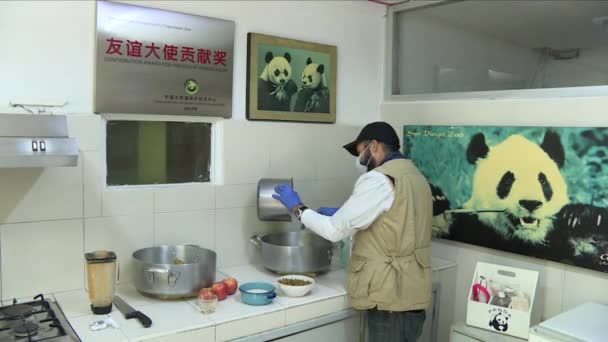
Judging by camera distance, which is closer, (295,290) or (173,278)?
(173,278)

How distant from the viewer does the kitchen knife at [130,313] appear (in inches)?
64.8

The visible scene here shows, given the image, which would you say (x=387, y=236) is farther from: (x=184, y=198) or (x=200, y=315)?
(x=184, y=198)

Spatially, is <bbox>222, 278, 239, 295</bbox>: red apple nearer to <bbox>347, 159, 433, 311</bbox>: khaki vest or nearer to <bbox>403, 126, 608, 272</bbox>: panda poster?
<bbox>347, 159, 433, 311</bbox>: khaki vest

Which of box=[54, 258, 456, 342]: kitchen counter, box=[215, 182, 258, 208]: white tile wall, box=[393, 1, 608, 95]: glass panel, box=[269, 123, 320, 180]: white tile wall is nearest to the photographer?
box=[54, 258, 456, 342]: kitchen counter

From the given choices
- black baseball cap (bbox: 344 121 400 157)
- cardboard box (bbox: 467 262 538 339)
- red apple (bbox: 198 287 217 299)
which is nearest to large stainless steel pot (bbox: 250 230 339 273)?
red apple (bbox: 198 287 217 299)

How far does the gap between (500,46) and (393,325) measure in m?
1.45

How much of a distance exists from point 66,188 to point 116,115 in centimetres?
35

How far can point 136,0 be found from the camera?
2.06 metres

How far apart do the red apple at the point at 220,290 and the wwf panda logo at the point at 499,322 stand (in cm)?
106

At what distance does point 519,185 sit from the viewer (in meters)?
2.29

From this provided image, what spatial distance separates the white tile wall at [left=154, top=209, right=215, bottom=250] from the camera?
2168 millimetres

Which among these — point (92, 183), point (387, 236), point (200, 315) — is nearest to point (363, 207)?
point (387, 236)

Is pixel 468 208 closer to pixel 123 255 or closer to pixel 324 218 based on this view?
pixel 324 218

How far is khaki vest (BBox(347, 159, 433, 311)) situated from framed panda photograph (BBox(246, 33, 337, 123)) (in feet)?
2.51
